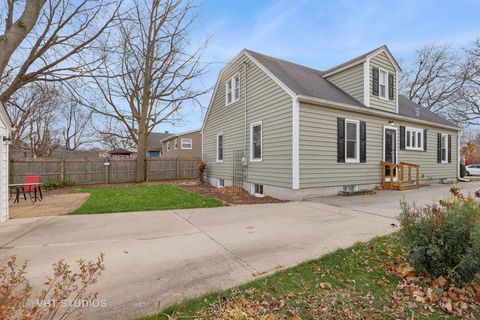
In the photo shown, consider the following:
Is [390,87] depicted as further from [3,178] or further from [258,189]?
[3,178]

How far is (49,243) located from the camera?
4270 mm

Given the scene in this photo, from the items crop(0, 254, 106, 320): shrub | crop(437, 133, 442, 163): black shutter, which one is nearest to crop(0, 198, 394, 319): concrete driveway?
crop(0, 254, 106, 320): shrub

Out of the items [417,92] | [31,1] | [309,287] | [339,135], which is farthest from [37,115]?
[417,92]

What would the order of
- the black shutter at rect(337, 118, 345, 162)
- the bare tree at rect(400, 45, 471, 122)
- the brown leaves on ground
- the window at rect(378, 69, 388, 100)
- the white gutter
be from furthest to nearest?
1. the bare tree at rect(400, 45, 471, 122)
2. the window at rect(378, 69, 388, 100)
3. the black shutter at rect(337, 118, 345, 162)
4. the white gutter
5. the brown leaves on ground

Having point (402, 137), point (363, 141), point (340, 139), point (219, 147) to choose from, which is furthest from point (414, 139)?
point (219, 147)

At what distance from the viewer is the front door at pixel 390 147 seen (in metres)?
11.3

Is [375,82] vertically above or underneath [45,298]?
above

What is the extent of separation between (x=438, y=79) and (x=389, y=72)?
20766 millimetres

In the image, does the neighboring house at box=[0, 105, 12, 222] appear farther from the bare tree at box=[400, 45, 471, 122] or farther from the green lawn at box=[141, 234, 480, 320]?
the bare tree at box=[400, 45, 471, 122]

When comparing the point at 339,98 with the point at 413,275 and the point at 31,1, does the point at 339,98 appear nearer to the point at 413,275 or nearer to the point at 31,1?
the point at 413,275

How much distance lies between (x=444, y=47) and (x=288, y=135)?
27.3 meters

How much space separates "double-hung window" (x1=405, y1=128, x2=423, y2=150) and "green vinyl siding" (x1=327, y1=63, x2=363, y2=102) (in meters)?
3.47

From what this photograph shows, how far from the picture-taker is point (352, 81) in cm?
1141

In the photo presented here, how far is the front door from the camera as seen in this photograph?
11312 millimetres
